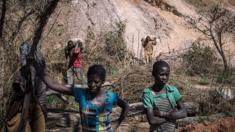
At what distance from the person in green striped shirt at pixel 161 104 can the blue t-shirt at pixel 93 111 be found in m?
0.40

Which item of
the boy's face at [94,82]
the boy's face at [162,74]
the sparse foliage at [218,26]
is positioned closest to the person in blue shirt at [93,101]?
the boy's face at [94,82]

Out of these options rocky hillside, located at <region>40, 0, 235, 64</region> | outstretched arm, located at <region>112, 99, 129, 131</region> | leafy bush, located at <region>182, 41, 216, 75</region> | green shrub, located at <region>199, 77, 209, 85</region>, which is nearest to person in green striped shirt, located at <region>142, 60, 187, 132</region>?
outstretched arm, located at <region>112, 99, 129, 131</region>

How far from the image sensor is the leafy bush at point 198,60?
11521 mm

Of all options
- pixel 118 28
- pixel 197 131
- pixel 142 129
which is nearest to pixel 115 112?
pixel 142 129

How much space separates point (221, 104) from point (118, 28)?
275 inches

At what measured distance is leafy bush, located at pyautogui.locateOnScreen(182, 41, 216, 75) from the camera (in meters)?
11.5

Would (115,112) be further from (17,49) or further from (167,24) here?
(167,24)

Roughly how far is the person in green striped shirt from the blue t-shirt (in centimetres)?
40

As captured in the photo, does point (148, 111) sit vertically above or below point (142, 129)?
above

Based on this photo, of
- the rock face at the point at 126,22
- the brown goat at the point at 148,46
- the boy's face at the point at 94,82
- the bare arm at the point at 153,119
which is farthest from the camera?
the rock face at the point at 126,22

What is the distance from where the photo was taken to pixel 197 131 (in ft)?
20.8

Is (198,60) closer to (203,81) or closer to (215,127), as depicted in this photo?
(203,81)

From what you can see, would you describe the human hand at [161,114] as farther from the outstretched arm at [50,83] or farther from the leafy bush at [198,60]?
the leafy bush at [198,60]

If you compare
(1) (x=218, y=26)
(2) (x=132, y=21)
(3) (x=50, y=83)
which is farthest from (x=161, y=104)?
(2) (x=132, y=21)
